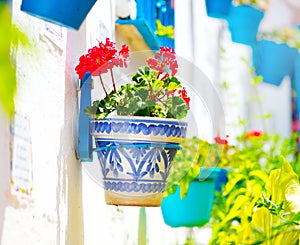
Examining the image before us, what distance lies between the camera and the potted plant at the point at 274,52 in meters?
5.32

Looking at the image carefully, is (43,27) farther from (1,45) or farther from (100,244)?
(1,45)

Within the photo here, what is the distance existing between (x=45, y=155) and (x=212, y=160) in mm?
1377

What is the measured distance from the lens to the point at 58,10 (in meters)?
1.05

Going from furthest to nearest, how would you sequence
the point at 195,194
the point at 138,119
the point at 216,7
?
1. the point at 216,7
2. the point at 195,194
3. the point at 138,119

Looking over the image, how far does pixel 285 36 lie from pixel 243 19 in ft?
3.58

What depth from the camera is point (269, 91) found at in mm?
6598

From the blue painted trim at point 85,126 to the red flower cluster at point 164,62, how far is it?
160 millimetres

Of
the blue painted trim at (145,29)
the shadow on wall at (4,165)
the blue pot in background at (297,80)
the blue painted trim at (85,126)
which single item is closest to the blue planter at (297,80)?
the blue pot in background at (297,80)

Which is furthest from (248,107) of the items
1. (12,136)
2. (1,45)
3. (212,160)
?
(1,45)

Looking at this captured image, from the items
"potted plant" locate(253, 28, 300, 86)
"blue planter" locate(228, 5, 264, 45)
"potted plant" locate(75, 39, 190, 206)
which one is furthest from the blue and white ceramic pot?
"potted plant" locate(253, 28, 300, 86)

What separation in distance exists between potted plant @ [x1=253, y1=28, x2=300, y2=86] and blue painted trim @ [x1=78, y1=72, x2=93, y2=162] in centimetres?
373

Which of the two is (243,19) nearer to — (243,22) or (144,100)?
(243,22)

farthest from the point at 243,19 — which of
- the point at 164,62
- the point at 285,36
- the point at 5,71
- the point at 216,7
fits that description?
the point at 5,71

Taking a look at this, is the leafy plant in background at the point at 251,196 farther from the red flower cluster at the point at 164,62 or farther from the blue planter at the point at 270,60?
the blue planter at the point at 270,60
